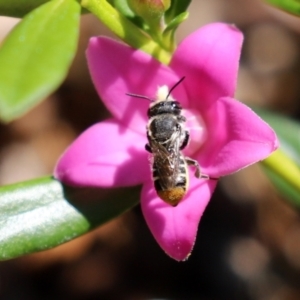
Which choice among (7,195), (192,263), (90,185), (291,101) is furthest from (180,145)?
(291,101)

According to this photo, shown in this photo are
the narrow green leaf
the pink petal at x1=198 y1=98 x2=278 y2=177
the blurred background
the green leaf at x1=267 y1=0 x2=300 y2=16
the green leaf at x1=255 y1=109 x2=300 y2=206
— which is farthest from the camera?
the blurred background

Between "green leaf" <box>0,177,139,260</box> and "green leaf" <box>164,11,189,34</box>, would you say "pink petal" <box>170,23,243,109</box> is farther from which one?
"green leaf" <box>0,177,139,260</box>

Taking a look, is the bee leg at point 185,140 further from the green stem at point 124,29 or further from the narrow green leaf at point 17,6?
the narrow green leaf at point 17,6

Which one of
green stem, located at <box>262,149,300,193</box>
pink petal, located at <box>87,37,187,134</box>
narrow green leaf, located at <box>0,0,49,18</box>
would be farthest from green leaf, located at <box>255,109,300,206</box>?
narrow green leaf, located at <box>0,0,49,18</box>

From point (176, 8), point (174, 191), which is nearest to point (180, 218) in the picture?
point (174, 191)

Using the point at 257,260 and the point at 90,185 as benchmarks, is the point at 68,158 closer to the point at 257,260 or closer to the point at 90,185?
the point at 90,185

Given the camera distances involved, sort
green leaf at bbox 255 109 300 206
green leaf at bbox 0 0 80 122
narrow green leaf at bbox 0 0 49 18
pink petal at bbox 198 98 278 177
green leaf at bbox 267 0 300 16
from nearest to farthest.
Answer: green leaf at bbox 0 0 80 122 < pink petal at bbox 198 98 278 177 < narrow green leaf at bbox 0 0 49 18 < green leaf at bbox 267 0 300 16 < green leaf at bbox 255 109 300 206

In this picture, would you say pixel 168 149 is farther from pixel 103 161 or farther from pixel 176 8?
pixel 176 8

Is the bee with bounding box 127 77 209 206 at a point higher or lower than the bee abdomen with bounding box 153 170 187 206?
higher
